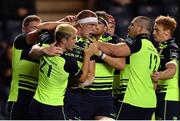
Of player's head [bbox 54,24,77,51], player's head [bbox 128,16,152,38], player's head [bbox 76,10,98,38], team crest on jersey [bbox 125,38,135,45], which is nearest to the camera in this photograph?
player's head [bbox 54,24,77,51]

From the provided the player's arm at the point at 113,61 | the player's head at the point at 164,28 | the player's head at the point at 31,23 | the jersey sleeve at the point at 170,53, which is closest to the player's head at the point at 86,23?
the player's arm at the point at 113,61

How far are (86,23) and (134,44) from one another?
0.60m

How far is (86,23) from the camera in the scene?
8586 millimetres

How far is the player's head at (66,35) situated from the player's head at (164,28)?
1390 mm

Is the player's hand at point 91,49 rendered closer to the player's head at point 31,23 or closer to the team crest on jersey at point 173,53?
the player's head at point 31,23

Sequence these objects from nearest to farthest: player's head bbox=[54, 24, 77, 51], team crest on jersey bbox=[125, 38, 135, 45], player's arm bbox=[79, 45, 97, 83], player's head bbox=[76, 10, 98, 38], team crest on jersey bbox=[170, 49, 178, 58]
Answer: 1. player's head bbox=[54, 24, 77, 51]
2. player's arm bbox=[79, 45, 97, 83]
3. player's head bbox=[76, 10, 98, 38]
4. team crest on jersey bbox=[125, 38, 135, 45]
5. team crest on jersey bbox=[170, 49, 178, 58]

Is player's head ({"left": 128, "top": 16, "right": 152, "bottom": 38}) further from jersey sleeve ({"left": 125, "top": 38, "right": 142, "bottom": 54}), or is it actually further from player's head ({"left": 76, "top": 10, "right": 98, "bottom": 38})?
player's head ({"left": 76, "top": 10, "right": 98, "bottom": 38})

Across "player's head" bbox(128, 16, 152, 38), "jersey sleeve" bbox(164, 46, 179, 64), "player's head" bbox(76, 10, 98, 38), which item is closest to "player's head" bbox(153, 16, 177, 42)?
"jersey sleeve" bbox(164, 46, 179, 64)

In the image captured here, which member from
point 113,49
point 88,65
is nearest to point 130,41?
point 113,49

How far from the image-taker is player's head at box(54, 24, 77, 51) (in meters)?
8.11

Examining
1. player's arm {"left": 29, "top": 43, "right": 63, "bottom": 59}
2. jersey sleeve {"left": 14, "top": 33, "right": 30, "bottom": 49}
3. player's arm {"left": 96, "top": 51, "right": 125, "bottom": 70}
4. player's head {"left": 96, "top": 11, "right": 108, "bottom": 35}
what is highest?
player's head {"left": 96, "top": 11, "right": 108, "bottom": 35}

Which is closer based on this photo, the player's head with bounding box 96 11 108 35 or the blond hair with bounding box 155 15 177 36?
the player's head with bounding box 96 11 108 35

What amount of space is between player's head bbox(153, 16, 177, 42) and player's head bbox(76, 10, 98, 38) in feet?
3.01

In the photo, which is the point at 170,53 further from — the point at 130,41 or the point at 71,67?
the point at 71,67
